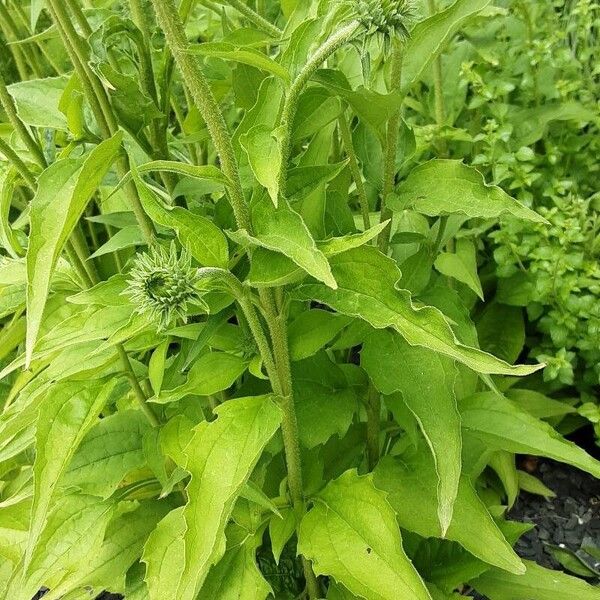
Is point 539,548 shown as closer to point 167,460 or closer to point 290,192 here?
point 167,460

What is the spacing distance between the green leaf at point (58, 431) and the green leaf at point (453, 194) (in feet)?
1.76

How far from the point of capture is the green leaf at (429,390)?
3.14ft

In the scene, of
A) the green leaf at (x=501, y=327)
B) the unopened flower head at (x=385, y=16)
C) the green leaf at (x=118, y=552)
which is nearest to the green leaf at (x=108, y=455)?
the green leaf at (x=118, y=552)

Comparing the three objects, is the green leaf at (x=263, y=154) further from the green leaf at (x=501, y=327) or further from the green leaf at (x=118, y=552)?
the green leaf at (x=501, y=327)

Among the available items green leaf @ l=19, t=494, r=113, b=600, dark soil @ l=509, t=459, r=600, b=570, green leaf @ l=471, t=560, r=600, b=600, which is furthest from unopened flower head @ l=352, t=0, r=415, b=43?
dark soil @ l=509, t=459, r=600, b=570

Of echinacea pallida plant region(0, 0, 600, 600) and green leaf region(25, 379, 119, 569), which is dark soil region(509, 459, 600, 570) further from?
green leaf region(25, 379, 119, 569)

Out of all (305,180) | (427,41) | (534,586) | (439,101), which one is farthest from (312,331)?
(439,101)

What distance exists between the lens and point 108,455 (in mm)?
1270

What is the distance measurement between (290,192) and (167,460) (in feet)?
2.23

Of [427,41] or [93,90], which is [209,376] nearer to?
[93,90]

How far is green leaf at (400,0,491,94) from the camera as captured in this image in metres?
0.98

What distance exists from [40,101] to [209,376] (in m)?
0.48

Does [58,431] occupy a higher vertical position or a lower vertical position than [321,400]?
higher

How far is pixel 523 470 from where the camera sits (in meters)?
1.87
